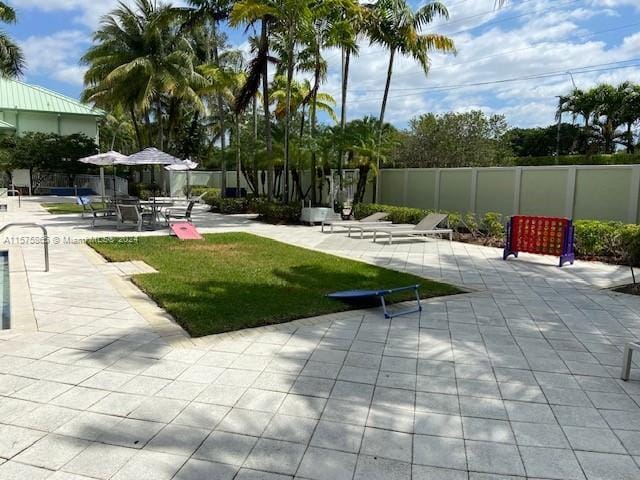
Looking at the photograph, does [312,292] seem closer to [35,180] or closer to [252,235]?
[252,235]

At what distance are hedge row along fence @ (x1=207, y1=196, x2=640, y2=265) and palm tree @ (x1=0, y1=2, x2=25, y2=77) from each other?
36.0 feet

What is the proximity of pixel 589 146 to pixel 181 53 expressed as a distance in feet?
115

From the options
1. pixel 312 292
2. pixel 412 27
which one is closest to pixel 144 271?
pixel 312 292

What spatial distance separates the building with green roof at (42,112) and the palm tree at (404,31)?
91.5 feet

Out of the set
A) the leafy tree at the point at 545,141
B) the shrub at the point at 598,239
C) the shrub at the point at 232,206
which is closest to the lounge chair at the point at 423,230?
the shrub at the point at 598,239

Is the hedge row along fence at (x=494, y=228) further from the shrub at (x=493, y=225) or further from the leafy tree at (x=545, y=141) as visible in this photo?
the leafy tree at (x=545, y=141)

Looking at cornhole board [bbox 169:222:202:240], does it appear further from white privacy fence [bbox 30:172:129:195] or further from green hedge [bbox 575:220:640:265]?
A: white privacy fence [bbox 30:172:129:195]

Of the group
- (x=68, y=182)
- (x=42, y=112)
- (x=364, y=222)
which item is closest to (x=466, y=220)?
(x=364, y=222)

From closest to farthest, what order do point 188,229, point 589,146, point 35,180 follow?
point 188,229 → point 35,180 → point 589,146

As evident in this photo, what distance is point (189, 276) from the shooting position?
763 cm

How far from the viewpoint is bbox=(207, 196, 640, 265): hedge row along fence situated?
9719mm

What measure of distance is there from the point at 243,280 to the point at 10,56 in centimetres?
2015

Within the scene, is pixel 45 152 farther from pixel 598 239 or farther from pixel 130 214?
pixel 598 239

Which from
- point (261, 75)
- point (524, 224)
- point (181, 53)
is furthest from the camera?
point (181, 53)
